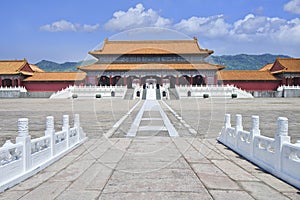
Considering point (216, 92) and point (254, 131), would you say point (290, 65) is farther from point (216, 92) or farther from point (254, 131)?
point (254, 131)

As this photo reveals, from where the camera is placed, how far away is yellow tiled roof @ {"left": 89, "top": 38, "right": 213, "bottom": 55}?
52.4 metres

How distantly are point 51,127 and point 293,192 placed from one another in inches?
201

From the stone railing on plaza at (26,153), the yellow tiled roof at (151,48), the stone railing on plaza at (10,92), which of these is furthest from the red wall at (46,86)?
the stone railing on plaza at (26,153)

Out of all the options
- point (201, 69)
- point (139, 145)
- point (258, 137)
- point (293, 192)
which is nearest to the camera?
point (293, 192)

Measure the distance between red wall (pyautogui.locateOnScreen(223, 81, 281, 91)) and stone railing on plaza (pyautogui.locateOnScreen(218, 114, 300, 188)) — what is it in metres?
45.1

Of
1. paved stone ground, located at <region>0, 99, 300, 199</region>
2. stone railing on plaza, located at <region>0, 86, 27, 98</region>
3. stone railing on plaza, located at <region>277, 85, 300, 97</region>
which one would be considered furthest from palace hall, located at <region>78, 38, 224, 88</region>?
paved stone ground, located at <region>0, 99, 300, 199</region>

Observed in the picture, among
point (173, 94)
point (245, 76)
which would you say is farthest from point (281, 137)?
point (245, 76)

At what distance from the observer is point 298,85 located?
52.7 meters

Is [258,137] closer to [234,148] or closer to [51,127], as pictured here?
[234,148]

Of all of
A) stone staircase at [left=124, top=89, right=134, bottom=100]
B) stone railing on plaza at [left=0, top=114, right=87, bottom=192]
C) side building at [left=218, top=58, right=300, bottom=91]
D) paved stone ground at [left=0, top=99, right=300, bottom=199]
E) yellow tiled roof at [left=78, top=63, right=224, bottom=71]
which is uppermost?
yellow tiled roof at [left=78, top=63, right=224, bottom=71]

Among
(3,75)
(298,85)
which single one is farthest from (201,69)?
(3,75)

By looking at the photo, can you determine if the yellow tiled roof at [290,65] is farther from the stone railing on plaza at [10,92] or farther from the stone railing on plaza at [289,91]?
the stone railing on plaza at [10,92]

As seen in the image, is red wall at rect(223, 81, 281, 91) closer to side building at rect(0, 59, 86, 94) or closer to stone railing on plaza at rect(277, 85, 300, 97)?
stone railing on plaza at rect(277, 85, 300, 97)

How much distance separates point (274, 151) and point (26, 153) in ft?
15.5
